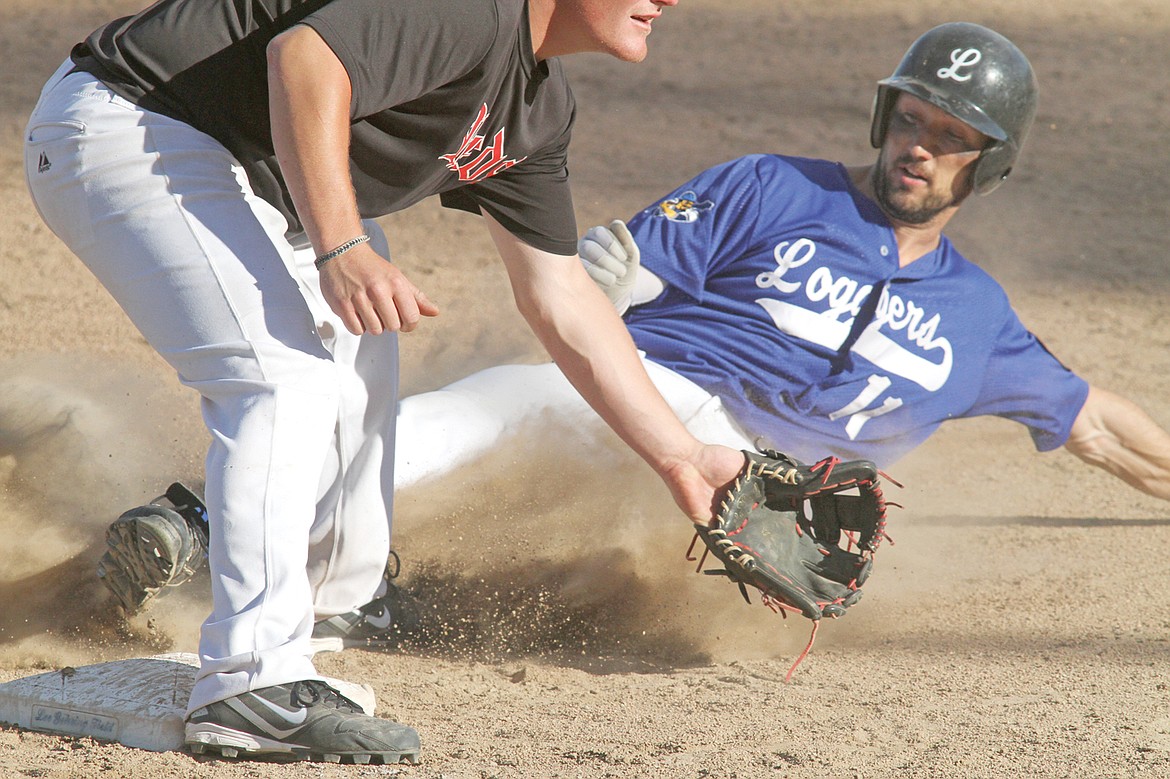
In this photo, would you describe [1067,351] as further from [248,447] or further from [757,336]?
[248,447]

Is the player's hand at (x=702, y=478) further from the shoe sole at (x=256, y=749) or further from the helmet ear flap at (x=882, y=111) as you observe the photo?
the helmet ear flap at (x=882, y=111)

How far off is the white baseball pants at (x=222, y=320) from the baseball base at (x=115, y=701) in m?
0.14

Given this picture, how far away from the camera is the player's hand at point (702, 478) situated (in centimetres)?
253

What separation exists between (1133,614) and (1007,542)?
0.68 m

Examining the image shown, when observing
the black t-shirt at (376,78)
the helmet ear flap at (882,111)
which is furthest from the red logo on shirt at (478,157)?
the helmet ear flap at (882,111)

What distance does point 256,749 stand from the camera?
1956 millimetres

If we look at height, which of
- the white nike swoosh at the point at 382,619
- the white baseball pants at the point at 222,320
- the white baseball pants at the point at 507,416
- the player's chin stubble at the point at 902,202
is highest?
the white baseball pants at the point at 222,320

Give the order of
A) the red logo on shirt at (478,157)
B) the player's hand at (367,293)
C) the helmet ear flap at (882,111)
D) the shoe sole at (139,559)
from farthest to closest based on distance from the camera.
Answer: the helmet ear flap at (882,111) < the shoe sole at (139,559) < the red logo on shirt at (478,157) < the player's hand at (367,293)

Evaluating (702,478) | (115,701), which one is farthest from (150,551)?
(702,478)

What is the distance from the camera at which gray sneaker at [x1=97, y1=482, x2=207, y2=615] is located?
8.05 ft

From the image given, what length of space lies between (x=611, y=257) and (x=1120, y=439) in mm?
1768

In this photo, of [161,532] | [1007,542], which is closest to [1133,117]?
[1007,542]

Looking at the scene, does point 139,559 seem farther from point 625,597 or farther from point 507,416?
point 625,597

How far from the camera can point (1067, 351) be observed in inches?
223
